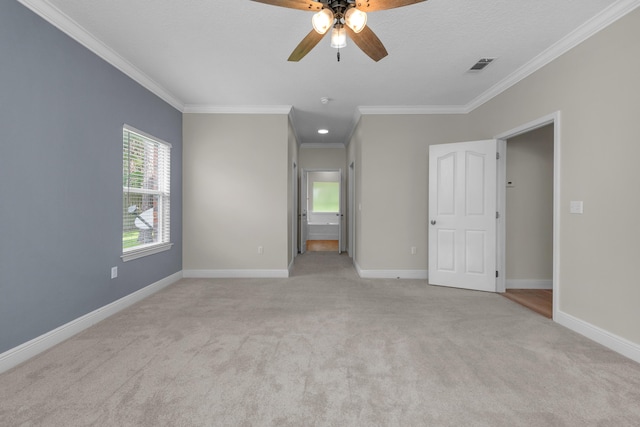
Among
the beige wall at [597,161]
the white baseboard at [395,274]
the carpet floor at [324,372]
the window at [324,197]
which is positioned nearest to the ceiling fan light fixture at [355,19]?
the beige wall at [597,161]

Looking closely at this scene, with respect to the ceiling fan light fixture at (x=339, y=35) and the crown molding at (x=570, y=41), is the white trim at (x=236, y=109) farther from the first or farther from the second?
the crown molding at (x=570, y=41)

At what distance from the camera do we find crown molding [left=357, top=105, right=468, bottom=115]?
444 centimetres

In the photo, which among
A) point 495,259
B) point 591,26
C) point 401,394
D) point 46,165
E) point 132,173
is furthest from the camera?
point 495,259

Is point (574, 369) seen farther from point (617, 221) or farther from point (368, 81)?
point (368, 81)

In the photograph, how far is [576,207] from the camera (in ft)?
8.58

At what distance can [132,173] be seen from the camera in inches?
133

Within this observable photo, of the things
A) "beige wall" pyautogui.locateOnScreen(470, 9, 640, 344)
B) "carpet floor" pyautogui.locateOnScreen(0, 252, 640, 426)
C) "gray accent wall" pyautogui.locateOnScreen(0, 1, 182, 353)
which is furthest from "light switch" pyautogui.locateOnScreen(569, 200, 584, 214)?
"gray accent wall" pyautogui.locateOnScreen(0, 1, 182, 353)

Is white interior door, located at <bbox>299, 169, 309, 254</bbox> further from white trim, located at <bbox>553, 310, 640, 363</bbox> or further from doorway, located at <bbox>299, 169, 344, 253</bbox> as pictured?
white trim, located at <bbox>553, 310, 640, 363</bbox>

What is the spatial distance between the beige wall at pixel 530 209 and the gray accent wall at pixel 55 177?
15.5 ft

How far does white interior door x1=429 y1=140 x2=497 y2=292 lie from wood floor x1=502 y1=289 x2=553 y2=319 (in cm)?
27

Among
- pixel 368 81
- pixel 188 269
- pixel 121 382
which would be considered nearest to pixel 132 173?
pixel 188 269

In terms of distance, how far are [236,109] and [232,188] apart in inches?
47.2

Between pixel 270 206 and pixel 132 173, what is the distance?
185cm

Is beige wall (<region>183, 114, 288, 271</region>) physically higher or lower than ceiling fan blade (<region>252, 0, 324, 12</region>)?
lower
